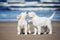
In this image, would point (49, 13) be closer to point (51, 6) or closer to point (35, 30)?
point (51, 6)

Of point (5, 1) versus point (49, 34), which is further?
point (5, 1)

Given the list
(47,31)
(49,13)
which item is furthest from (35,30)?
(49,13)

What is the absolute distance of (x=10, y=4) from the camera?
3.18m

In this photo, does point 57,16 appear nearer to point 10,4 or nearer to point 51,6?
point 51,6

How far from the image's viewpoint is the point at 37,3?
10.4 ft

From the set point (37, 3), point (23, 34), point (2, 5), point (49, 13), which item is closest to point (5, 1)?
point (2, 5)

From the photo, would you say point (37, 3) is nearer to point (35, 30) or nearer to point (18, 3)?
point (18, 3)

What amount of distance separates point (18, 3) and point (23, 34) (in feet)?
3.90

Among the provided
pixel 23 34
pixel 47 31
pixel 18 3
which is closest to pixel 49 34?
pixel 47 31

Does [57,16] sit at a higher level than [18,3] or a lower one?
lower

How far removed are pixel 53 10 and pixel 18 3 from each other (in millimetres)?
557

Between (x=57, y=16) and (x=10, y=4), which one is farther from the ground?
(x=10, y=4)

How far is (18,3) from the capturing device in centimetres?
318

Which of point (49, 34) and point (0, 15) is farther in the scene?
point (0, 15)
